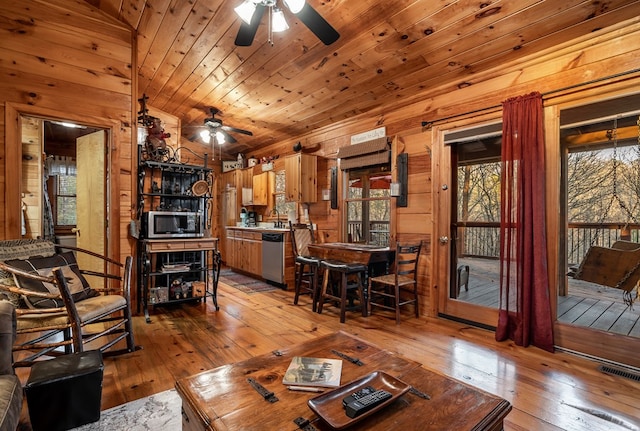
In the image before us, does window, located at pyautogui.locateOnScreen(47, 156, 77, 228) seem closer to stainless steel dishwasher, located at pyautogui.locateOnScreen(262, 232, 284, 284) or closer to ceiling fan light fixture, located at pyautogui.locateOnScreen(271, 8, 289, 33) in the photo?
stainless steel dishwasher, located at pyautogui.locateOnScreen(262, 232, 284, 284)

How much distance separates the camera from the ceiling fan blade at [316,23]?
212 cm

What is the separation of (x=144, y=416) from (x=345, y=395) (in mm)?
1321

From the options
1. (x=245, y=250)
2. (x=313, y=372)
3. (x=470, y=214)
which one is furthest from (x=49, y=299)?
(x=470, y=214)

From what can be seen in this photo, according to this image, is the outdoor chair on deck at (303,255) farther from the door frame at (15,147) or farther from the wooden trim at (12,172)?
the wooden trim at (12,172)

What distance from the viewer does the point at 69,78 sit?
3.17m

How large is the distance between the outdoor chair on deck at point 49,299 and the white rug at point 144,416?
1.74 ft

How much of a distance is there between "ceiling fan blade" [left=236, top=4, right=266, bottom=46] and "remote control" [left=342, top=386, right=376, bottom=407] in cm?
233

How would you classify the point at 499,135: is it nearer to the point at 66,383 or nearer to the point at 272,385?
the point at 272,385

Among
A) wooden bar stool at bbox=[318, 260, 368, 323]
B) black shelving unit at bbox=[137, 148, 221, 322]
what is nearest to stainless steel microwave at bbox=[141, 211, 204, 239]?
black shelving unit at bbox=[137, 148, 221, 322]

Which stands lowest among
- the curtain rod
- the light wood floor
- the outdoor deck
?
the light wood floor

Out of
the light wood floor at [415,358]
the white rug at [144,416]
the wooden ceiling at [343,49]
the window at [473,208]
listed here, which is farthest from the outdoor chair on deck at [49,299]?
the window at [473,208]

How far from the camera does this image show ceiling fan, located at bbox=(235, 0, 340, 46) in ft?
6.81

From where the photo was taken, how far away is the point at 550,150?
2.76 metres

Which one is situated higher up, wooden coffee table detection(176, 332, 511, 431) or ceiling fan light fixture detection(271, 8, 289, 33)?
ceiling fan light fixture detection(271, 8, 289, 33)
